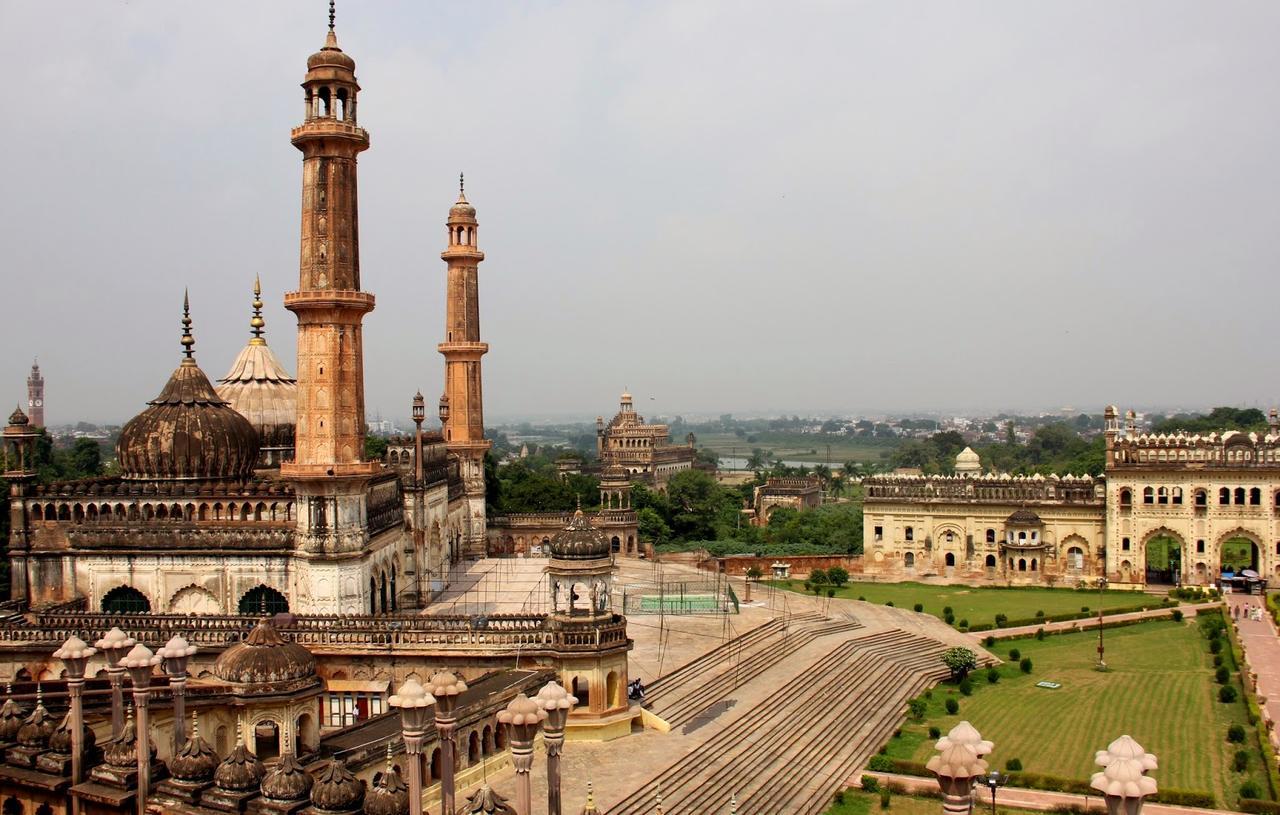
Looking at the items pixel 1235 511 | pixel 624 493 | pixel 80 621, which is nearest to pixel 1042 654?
pixel 1235 511

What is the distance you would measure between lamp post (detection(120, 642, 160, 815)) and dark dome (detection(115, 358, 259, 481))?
1694 cm

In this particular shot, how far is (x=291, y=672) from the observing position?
20.2 m

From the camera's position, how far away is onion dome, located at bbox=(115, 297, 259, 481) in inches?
1275

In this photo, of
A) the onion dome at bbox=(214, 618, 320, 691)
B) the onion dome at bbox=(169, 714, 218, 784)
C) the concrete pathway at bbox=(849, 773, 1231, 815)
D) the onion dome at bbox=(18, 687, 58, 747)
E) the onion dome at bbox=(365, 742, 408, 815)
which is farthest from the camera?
the concrete pathway at bbox=(849, 773, 1231, 815)

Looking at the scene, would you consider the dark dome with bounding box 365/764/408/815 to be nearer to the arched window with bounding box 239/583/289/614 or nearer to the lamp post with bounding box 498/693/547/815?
the lamp post with bounding box 498/693/547/815

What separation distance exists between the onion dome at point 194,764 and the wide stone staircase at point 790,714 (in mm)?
6701

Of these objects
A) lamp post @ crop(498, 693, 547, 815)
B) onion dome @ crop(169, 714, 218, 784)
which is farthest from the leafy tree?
onion dome @ crop(169, 714, 218, 784)

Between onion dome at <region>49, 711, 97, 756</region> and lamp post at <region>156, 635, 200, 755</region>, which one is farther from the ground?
lamp post at <region>156, 635, 200, 755</region>

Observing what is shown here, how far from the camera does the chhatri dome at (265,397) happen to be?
37.1 metres

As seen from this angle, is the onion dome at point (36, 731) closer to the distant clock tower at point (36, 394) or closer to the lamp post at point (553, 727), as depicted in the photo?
the lamp post at point (553, 727)

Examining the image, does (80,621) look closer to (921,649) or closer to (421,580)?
(421,580)

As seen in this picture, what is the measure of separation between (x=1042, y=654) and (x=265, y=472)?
24958mm

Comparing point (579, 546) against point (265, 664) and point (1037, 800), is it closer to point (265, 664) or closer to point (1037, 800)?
point (265, 664)

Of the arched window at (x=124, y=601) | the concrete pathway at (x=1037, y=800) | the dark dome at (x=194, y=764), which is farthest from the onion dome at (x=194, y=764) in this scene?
the arched window at (x=124, y=601)
